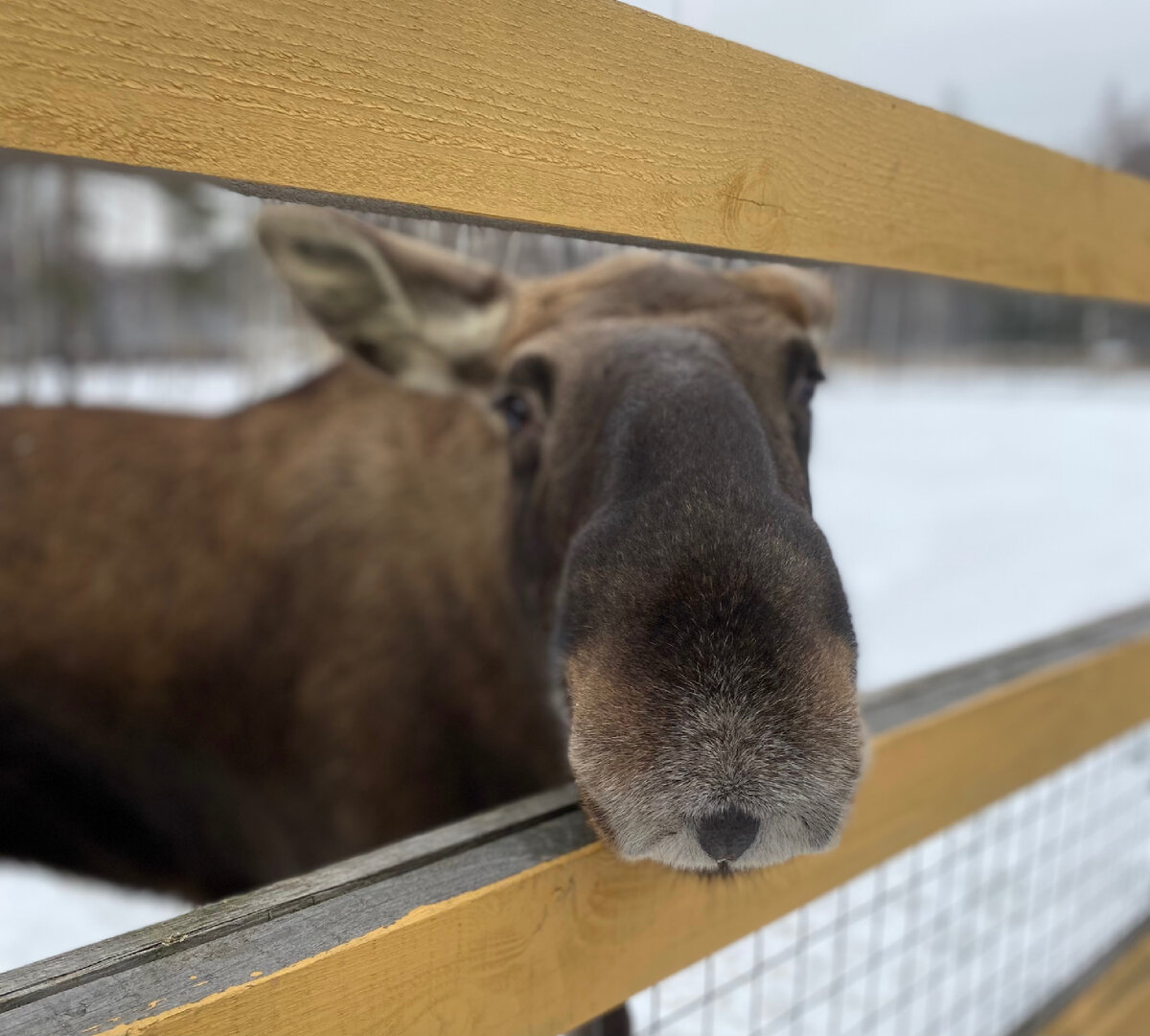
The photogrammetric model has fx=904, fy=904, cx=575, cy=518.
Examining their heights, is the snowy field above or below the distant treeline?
below

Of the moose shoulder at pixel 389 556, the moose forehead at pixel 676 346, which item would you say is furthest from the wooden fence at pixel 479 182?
the moose forehead at pixel 676 346

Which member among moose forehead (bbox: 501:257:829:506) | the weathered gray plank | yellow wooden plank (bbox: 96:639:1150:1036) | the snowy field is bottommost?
the snowy field

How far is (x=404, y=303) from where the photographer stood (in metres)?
2.46

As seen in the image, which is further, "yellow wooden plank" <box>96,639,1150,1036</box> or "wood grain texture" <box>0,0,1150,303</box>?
"yellow wooden plank" <box>96,639,1150,1036</box>

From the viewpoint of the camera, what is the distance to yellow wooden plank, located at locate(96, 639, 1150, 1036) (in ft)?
3.24

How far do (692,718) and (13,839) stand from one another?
3.16 metres

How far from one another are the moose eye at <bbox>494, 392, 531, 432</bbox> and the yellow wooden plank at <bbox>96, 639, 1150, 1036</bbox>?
1017 millimetres

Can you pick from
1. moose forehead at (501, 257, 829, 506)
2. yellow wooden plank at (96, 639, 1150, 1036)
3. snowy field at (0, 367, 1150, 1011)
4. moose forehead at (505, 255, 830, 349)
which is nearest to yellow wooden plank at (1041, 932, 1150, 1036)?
snowy field at (0, 367, 1150, 1011)

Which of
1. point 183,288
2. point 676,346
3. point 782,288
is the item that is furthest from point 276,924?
point 183,288

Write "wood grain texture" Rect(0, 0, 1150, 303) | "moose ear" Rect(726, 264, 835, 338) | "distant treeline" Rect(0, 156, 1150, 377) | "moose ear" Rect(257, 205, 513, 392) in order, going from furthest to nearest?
"distant treeline" Rect(0, 156, 1150, 377), "moose ear" Rect(257, 205, 513, 392), "moose ear" Rect(726, 264, 835, 338), "wood grain texture" Rect(0, 0, 1150, 303)

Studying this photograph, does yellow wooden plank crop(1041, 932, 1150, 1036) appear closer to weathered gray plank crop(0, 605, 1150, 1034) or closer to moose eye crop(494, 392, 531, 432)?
weathered gray plank crop(0, 605, 1150, 1034)

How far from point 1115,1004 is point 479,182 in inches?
128

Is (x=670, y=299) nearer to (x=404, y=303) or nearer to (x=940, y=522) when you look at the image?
(x=404, y=303)

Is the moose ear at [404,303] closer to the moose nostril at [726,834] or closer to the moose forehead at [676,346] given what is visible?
the moose forehead at [676,346]
